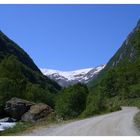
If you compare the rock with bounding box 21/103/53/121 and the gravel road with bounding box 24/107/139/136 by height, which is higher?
the rock with bounding box 21/103/53/121

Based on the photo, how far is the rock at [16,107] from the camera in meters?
103

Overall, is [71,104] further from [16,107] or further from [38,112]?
[16,107]

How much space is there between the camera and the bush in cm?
8662

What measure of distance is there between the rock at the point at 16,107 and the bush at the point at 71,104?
14.0m

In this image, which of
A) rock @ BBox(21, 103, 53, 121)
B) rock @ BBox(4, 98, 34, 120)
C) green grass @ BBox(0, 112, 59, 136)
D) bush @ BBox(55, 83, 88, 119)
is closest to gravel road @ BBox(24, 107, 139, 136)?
green grass @ BBox(0, 112, 59, 136)

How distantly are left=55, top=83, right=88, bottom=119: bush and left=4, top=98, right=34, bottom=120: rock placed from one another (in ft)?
46.0

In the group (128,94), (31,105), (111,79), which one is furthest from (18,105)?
(111,79)

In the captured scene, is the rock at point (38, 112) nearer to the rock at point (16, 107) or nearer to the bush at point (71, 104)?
the bush at point (71, 104)

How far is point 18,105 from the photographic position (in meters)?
104

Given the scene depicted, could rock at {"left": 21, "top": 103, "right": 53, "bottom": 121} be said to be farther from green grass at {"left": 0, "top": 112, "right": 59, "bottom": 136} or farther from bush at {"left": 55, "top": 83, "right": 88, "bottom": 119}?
green grass at {"left": 0, "top": 112, "right": 59, "bottom": 136}

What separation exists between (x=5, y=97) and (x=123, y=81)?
41.5 metres

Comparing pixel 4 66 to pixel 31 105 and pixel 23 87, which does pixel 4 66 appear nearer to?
pixel 23 87

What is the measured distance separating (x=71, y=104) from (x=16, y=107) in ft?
67.1

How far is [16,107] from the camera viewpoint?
341 feet
